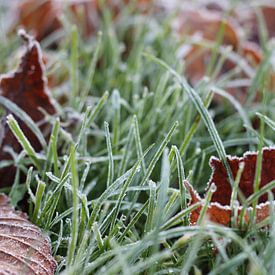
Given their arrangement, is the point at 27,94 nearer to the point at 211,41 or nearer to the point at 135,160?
the point at 135,160

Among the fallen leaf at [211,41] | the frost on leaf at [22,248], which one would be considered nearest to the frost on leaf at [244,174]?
the frost on leaf at [22,248]

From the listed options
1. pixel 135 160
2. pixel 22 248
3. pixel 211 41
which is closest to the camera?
pixel 22 248

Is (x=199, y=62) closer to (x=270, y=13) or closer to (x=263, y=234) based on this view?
(x=270, y=13)

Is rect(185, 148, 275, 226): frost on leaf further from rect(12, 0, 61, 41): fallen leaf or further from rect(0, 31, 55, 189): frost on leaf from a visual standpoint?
rect(12, 0, 61, 41): fallen leaf

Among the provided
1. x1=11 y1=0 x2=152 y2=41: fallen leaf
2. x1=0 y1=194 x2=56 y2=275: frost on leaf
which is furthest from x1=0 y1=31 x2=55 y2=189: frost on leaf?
x1=11 y1=0 x2=152 y2=41: fallen leaf

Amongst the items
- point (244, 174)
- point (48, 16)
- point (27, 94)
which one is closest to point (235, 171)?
point (244, 174)

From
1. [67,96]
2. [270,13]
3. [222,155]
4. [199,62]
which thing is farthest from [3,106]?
[270,13]
